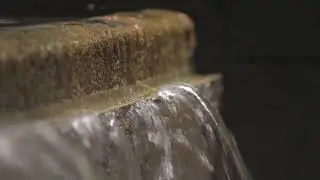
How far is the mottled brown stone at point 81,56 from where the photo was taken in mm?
928

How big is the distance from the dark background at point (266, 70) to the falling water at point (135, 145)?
962 millimetres

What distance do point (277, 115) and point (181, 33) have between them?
847 mm

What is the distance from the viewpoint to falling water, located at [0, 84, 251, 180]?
0.87 metres

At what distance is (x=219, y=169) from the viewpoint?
1.32 m

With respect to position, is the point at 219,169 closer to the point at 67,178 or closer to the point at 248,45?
the point at 67,178

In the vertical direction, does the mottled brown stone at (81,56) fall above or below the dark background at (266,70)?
above

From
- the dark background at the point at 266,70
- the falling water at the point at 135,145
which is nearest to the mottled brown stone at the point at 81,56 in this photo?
the falling water at the point at 135,145

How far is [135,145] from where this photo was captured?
1.09 m

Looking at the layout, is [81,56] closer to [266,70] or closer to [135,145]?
[135,145]

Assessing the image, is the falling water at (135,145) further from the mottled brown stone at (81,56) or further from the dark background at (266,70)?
the dark background at (266,70)

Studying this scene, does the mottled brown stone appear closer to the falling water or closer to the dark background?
the falling water

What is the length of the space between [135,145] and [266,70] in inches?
50.6

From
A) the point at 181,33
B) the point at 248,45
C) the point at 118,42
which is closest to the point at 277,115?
the point at 248,45

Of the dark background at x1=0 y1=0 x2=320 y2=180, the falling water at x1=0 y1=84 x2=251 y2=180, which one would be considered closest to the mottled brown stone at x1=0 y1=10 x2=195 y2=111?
the falling water at x1=0 y1=84 x2=251 y2=180
